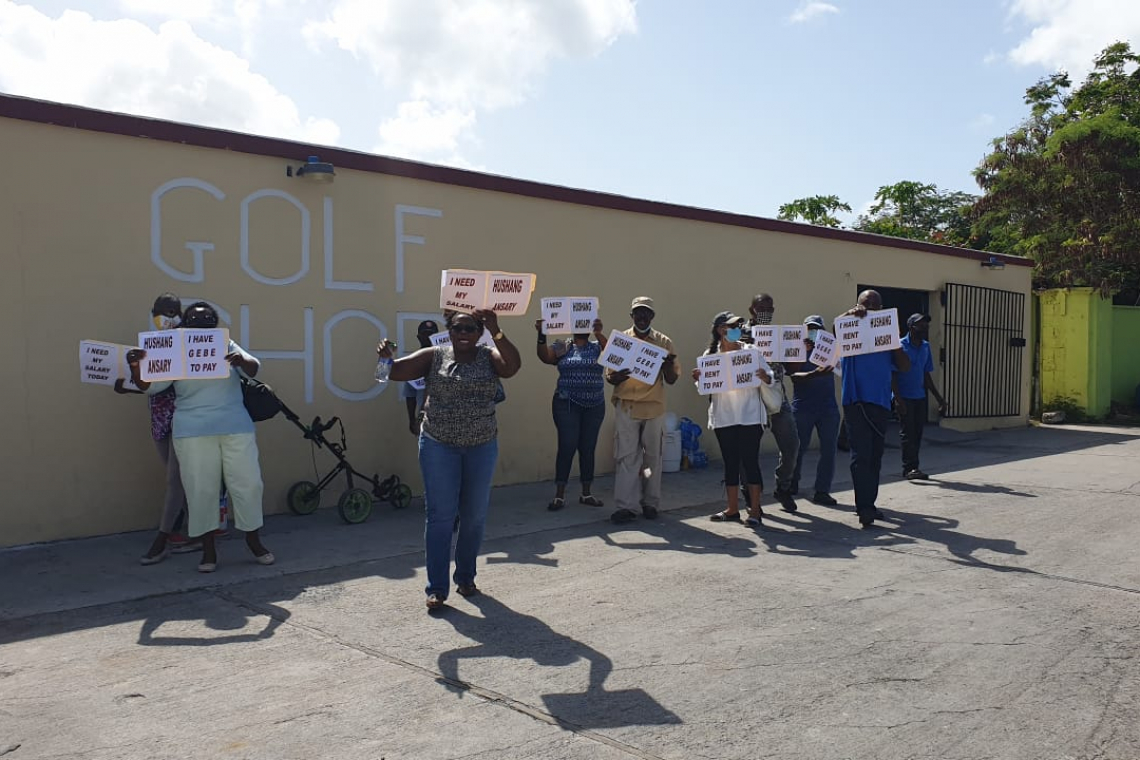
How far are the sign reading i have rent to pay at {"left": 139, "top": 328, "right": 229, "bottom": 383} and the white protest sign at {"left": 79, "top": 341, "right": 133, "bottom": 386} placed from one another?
0.73 meters

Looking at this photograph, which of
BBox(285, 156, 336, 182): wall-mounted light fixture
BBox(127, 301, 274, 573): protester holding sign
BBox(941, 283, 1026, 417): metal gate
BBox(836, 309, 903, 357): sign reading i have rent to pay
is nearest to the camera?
BBox(127, 301, 274, 573): protester holding sign

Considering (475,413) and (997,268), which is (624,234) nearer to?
(475,413)

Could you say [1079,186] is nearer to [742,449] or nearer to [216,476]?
[742,449]

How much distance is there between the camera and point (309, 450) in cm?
874

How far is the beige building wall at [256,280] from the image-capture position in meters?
7.27

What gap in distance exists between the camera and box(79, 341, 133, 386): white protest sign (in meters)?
6.88

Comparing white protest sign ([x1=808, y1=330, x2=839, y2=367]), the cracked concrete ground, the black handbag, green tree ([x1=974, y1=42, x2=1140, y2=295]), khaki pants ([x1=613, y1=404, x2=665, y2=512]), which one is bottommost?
the cracked concrete ground

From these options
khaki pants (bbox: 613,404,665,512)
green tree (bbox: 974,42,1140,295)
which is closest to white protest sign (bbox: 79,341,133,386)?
khaki pants (bbox: 613,404,665,512)

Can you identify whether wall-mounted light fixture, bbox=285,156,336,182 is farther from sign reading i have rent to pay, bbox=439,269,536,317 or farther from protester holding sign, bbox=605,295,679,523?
sign reading i have rent to pay, bbox=439,269,536,317

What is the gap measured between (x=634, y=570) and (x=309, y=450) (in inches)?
142

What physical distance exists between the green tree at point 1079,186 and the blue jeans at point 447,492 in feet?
55.5

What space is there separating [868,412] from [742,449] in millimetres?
1078

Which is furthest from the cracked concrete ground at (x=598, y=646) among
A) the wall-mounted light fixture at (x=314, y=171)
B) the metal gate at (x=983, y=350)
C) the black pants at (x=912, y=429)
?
the metal gate at (x=983, y=350)

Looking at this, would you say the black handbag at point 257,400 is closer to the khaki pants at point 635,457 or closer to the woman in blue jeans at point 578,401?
the woman in blue jeans at point 578,401
